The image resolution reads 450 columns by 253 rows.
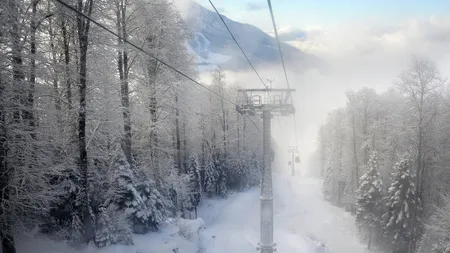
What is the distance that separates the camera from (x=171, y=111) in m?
19.4

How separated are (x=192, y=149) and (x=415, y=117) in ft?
65.6

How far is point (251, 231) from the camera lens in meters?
25.5

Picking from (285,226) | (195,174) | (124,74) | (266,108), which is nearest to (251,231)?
(285,226)

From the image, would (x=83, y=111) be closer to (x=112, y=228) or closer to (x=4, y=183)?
(x=4, y=183)

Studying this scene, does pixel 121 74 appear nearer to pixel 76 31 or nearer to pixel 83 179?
pixel 76 31

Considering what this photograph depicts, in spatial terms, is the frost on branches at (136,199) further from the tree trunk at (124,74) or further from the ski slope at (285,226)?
the ski slope at (285,226)

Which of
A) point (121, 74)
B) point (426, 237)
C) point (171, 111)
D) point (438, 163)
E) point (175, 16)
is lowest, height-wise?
point (426, 237)

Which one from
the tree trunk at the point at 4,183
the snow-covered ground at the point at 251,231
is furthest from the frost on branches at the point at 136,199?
the tree trunk at the point at 4,183

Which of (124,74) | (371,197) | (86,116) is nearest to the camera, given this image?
(86,116)

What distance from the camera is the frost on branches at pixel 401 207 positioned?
23.5 metres

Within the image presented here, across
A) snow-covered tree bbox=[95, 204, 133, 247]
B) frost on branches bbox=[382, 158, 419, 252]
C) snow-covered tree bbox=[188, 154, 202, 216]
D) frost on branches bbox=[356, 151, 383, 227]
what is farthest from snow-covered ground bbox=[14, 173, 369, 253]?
frost on branches bbox=[382, 158, 419, 252]

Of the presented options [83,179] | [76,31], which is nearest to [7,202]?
[83,179]

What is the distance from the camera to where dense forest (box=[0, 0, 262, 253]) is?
8.78m

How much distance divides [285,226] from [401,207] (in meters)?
11.0
